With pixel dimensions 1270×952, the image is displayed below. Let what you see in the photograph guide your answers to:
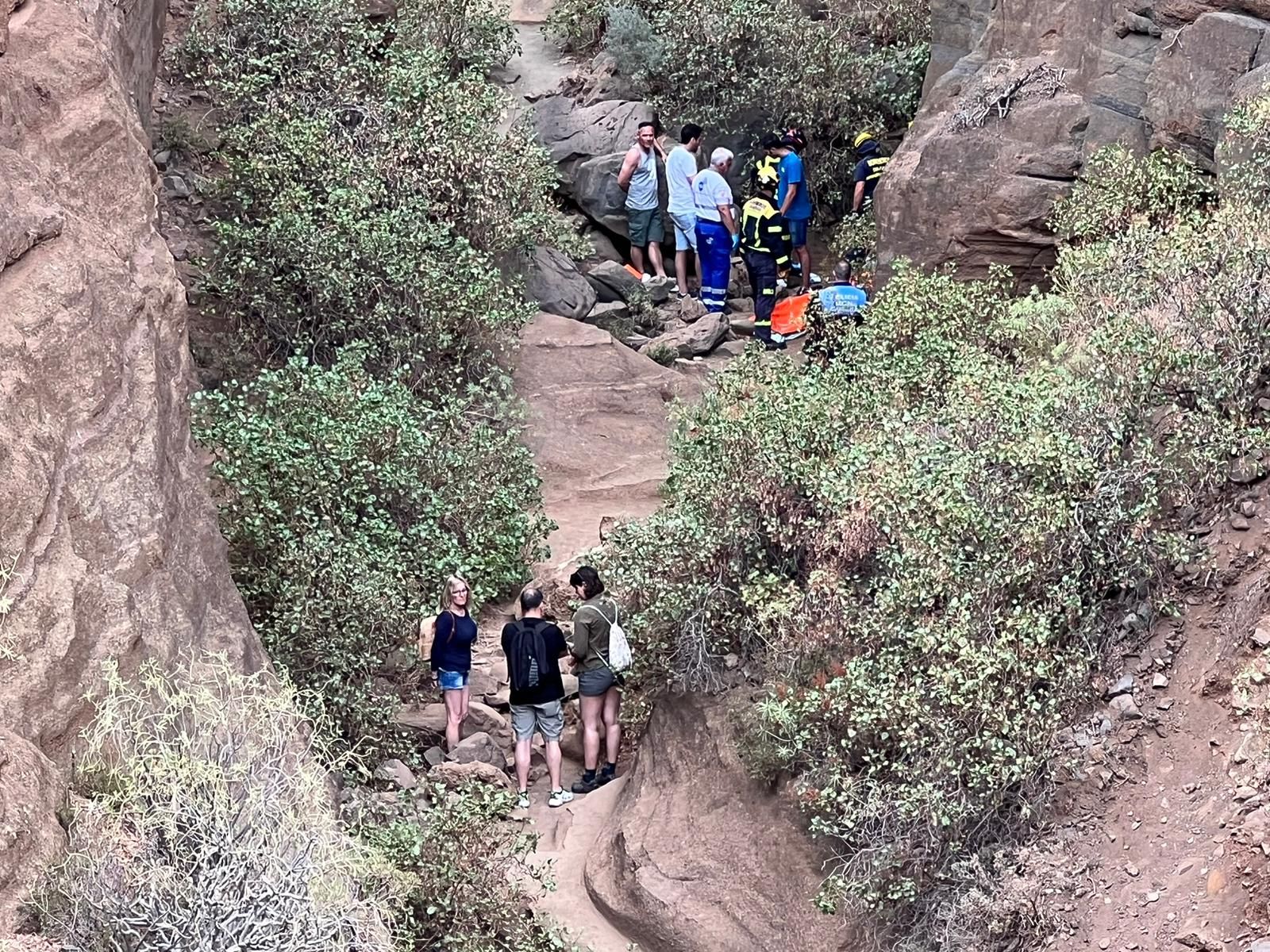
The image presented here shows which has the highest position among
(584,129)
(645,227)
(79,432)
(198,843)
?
(79,432)

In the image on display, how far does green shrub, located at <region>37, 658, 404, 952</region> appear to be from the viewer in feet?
20.3

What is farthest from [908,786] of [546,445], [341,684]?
[546,445]

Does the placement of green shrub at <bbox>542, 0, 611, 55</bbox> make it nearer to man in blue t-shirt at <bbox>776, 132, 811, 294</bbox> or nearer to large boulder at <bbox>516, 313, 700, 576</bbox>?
man in blue t-shirt at <bbox>776, 132, 811, 294</bbox>

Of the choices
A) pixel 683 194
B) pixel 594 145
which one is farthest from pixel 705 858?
pixel 594 145

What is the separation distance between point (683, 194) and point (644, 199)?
522 mm

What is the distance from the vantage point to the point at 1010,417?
9.44 m

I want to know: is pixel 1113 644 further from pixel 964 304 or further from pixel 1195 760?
pixel 964 304

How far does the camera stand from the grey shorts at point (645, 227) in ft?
59.2

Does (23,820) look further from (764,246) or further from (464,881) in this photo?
(764,246)

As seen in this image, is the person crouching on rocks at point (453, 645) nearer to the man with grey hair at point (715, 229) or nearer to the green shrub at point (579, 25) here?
the man with grey hair at point (715, 229)

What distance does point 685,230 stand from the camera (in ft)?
58.3

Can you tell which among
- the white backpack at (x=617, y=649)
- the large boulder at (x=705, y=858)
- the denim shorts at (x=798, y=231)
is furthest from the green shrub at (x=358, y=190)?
the large boulder at (x=705, y=858)

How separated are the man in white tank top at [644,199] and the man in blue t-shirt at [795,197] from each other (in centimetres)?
150

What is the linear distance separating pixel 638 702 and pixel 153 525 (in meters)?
4.24
